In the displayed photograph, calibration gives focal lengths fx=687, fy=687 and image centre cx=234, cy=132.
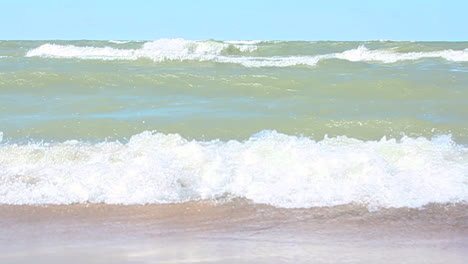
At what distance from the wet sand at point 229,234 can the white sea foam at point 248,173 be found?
0.49 feet

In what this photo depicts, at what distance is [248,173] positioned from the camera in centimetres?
406

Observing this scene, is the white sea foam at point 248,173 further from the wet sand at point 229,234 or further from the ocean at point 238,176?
the wet sand at point 229,234

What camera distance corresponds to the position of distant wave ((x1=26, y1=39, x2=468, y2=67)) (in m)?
13.3

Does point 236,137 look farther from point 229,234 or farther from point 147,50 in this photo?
point 147,50

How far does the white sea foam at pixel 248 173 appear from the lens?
12.2 ft

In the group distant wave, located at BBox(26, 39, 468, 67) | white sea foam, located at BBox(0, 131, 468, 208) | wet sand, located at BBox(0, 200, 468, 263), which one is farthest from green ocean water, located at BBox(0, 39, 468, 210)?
distant wave, located at BBox(26, 39, 468, 67)

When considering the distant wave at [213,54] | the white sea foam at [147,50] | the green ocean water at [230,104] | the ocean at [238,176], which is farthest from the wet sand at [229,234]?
the white sea foam at [147,50]

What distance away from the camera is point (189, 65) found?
1205cm

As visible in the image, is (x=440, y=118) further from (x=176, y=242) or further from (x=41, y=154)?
(x=176, y=242)

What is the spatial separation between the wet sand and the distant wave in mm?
8541

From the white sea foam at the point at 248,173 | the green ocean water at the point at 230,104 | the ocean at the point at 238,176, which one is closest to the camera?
the ocean at the point at 238,176

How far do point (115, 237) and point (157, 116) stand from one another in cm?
347

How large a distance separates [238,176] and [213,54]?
14775 mm

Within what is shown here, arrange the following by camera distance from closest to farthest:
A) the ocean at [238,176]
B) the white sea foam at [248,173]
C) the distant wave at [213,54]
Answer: the ocean at [238,176] → the white sea foam at [248,173] → the distant wave at [213,54]
